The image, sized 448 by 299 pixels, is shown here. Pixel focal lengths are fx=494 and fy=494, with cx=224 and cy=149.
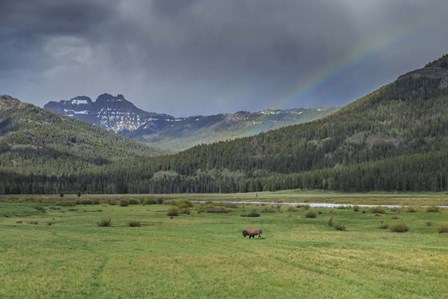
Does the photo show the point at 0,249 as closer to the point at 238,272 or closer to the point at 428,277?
the point at 238,272

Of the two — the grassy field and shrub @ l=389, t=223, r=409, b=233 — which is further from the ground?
shrub @ l=389, t=223, r=409, b=233

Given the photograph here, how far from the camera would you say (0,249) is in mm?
35188

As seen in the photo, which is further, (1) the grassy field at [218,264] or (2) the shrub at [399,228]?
(2) the shrub at [399,228]

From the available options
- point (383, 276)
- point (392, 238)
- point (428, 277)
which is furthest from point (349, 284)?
point (392, 238)

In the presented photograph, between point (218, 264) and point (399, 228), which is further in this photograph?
point (399, 228)

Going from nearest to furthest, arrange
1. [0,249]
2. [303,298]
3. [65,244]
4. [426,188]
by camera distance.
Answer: [303,298] < [0,249] < [65,244] < [426,188]

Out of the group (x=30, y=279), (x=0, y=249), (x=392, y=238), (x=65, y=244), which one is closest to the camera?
(x=30, y=279)

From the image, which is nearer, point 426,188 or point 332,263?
point 332,263

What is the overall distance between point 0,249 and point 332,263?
75.8ft

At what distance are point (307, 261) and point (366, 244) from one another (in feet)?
32.8

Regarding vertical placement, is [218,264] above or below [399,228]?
below

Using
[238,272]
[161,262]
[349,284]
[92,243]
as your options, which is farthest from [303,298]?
[92,243]

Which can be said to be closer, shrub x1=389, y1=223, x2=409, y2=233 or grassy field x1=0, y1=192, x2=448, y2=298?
grassy field x1=0, y1=192, x2=448, y2=298

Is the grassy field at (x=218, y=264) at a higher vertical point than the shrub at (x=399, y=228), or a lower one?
lower
